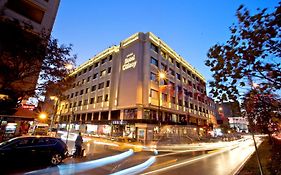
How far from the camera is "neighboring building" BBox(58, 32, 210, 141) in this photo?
28.9 m

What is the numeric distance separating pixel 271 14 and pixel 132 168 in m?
9.44

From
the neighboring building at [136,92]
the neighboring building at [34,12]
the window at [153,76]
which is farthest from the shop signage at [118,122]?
the neighboring building at [34,12]

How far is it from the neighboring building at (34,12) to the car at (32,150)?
798 centimetres

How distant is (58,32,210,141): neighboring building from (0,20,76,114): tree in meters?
13.4

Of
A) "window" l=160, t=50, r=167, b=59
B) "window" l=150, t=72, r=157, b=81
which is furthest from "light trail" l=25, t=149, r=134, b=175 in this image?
"window" l=160, t=50, r=167, b=59

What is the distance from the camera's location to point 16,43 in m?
8.23

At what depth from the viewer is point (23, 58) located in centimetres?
873

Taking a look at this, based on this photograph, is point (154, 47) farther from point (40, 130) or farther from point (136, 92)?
point (40, 130)

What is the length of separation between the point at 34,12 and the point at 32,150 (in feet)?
39.3

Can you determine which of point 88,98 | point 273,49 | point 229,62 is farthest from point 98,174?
point 88,98

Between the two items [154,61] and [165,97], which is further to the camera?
[165,97]

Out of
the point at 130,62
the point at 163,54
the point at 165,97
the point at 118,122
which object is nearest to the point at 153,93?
the point at 165,97

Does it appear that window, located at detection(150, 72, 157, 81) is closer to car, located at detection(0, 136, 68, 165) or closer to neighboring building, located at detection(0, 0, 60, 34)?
neighboring building, located at detection(0, 0, 60, 34)

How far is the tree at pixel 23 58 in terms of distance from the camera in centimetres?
830
